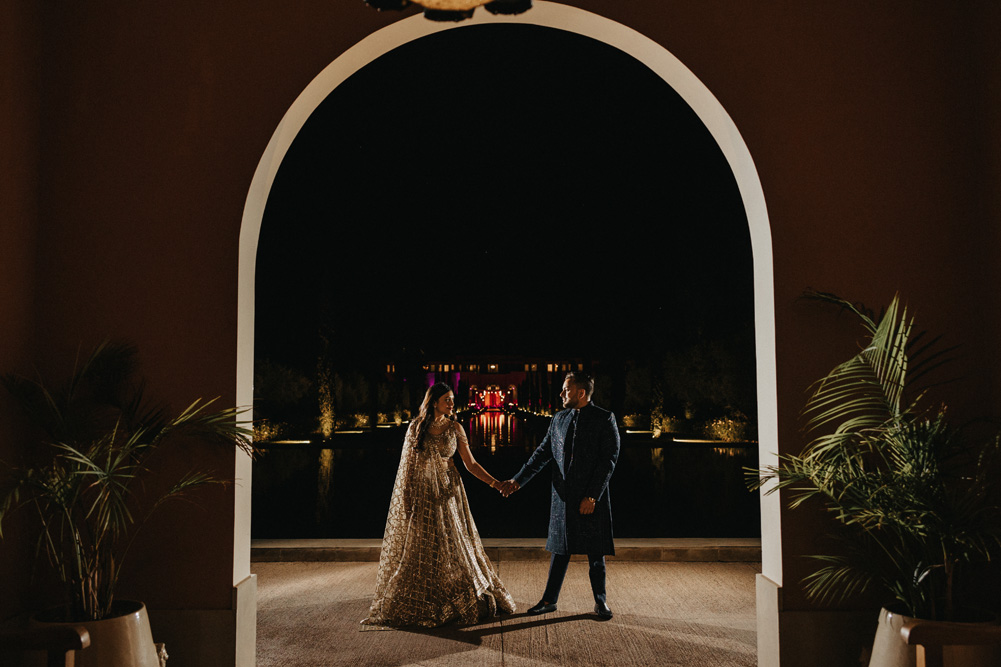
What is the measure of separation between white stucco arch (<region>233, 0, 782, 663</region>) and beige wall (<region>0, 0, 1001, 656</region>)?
60mm

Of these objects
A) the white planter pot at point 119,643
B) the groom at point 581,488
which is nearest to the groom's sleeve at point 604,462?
the groom at point 581,488

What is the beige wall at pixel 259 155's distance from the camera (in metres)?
3.82

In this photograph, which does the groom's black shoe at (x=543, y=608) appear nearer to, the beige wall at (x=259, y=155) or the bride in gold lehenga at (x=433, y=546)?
the bride in gold lehenga at (x=433, y=546)

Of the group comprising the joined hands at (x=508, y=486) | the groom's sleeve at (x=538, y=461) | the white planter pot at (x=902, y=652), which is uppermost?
the groom's sleeve at (x=538, y=461)

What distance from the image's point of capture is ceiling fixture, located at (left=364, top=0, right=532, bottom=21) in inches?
86.8

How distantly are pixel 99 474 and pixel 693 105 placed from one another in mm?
3513

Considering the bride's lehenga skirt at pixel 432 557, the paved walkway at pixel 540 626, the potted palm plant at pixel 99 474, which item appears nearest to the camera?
the potted palm plant at pixel 99 474

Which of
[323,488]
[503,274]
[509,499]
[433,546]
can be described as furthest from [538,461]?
[503,274]

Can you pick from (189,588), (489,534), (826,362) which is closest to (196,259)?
(189,588)

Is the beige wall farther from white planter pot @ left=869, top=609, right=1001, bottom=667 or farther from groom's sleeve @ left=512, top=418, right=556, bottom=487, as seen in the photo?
groom's sleeve @ left=512, top=418, right=556, bottom=487

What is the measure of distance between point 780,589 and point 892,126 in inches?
96.4

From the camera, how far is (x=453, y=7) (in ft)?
7.22

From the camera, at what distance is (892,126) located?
154 inches

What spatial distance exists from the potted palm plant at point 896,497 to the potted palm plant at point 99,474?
2.74m
